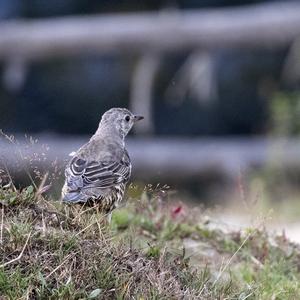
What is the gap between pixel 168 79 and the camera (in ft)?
61.3

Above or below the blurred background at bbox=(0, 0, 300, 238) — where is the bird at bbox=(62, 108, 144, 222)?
above

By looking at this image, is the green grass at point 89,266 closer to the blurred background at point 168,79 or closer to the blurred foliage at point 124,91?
the blurred background at point 168,79

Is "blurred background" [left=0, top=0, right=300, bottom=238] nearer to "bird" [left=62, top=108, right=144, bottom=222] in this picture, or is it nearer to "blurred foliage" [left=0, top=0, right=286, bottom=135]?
"blurred foliage" [left=0, top=0, right=286, bottom=135]

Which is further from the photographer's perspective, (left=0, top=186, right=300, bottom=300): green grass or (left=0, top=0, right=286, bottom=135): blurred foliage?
(left=0, top=0, right=286, bottom=135): blurred foliage

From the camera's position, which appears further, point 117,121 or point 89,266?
point 117,121

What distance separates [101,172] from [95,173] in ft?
0.22

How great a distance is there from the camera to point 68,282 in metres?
5.69

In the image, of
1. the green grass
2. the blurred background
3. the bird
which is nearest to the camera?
the green grass

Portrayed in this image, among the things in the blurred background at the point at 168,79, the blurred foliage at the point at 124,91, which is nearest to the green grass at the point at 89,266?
the blurred background at the point at 168,79

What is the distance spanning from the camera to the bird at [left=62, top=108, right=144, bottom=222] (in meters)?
7.32

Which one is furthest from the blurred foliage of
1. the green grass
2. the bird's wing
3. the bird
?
the green grass

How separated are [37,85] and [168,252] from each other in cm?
1197

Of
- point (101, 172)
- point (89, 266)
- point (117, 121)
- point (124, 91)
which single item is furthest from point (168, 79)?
point (89, 266)

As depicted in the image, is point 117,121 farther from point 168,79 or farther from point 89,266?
point 168,79
